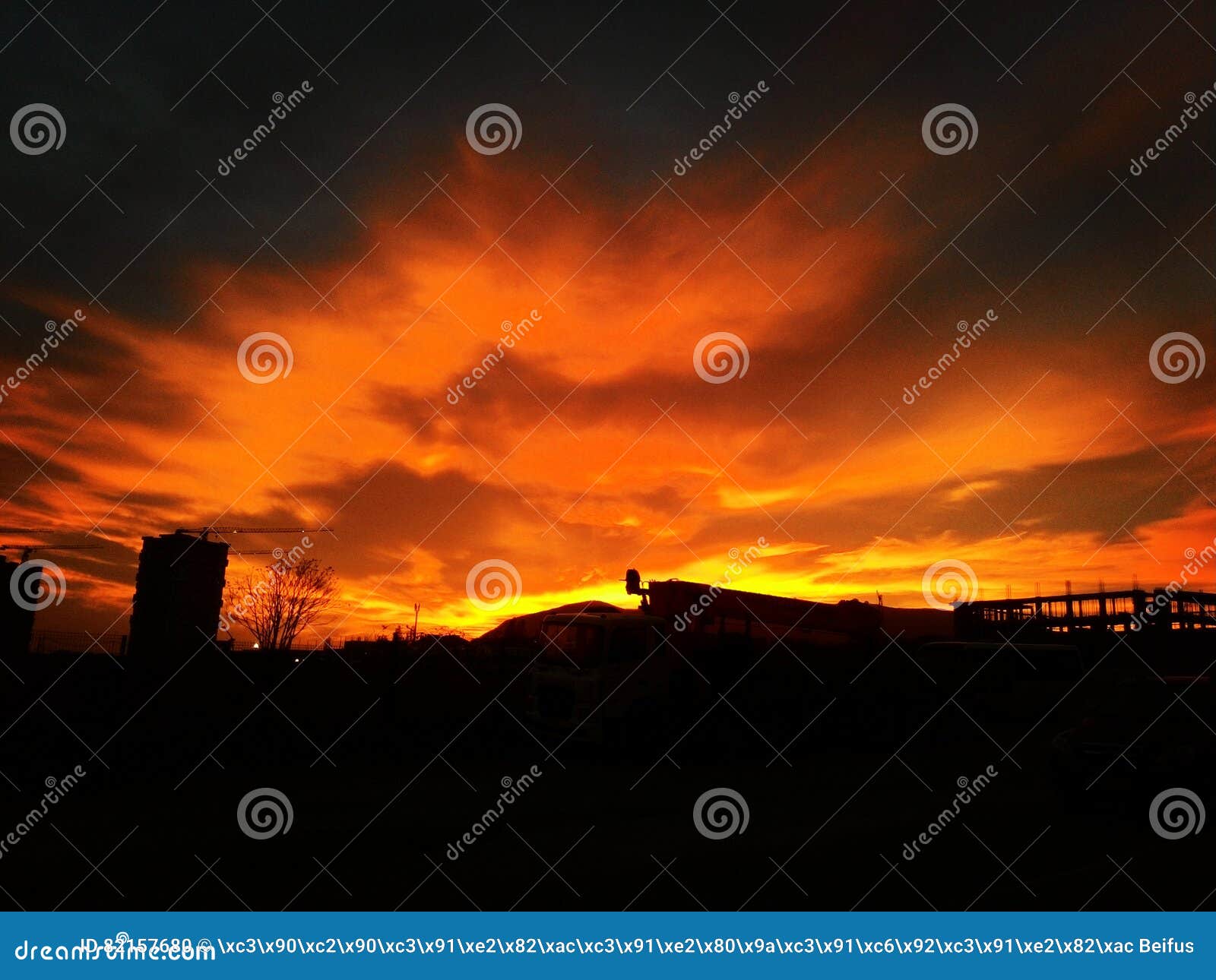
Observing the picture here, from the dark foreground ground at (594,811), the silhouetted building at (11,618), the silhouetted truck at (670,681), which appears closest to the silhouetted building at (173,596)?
the silhouetted building at (11,618)

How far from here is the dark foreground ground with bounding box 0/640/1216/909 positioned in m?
5.98

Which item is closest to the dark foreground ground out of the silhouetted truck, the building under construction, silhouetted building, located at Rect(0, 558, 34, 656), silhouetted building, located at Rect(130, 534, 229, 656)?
the silhouetted truck

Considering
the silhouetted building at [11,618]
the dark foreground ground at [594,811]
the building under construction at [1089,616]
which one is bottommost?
the silhouetted building at [11,618]

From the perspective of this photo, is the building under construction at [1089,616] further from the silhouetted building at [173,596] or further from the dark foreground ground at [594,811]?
the silhouetted building at [173,596]

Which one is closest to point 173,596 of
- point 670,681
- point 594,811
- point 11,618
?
point 11,618

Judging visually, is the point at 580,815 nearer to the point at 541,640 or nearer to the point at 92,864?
the point at 92,864

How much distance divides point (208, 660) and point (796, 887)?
2507cm

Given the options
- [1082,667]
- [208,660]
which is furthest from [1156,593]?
[208,660]

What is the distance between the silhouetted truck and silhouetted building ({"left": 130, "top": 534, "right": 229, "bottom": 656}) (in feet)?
173

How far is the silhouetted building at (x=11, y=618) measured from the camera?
48750 mm

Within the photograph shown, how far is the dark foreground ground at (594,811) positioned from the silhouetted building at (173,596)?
49.8 meters

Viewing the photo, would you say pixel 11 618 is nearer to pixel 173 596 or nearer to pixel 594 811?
pixel 173 596

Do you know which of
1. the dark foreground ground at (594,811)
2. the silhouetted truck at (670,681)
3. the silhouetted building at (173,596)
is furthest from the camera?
the silhouetted building at (173,596)

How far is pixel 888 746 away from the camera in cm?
1599
